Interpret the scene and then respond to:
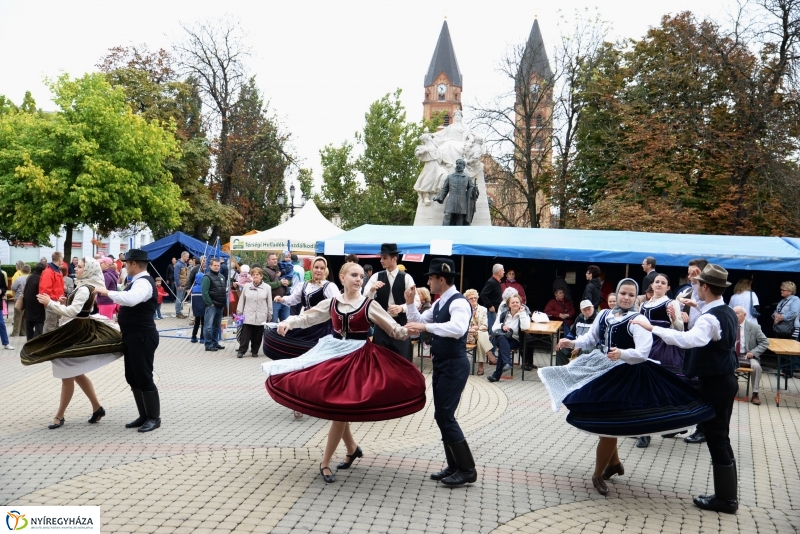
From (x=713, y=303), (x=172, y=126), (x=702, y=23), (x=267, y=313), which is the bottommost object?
(x=267, y=313)

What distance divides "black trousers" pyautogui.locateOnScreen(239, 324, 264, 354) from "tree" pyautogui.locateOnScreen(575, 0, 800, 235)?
15.2m

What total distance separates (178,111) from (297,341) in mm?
29686

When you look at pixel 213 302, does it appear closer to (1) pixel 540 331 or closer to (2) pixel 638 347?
(1) pixel 540 331

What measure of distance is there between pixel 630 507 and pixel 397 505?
1.85 m

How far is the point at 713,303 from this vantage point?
5.77 metres

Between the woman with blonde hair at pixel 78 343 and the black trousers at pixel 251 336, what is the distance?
624 centimetres

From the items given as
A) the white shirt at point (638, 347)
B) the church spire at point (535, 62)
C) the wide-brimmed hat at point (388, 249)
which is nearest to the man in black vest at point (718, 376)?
the white shirt at point (638, 347)

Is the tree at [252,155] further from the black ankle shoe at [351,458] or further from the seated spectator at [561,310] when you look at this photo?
the black ankle shoe at [351,458]

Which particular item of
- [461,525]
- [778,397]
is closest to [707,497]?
[461,525]

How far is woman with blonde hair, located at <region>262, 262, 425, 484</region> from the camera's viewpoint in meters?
5.65

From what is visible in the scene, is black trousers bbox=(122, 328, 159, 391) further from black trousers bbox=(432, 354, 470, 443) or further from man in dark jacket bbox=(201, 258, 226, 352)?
man in dark jacket bbox=(201, 258, 226, 352)

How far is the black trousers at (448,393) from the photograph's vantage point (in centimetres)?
589

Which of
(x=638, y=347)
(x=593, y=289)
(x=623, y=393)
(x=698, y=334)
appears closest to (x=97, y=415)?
(x=623, y=393)

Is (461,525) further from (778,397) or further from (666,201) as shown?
(666,201)
